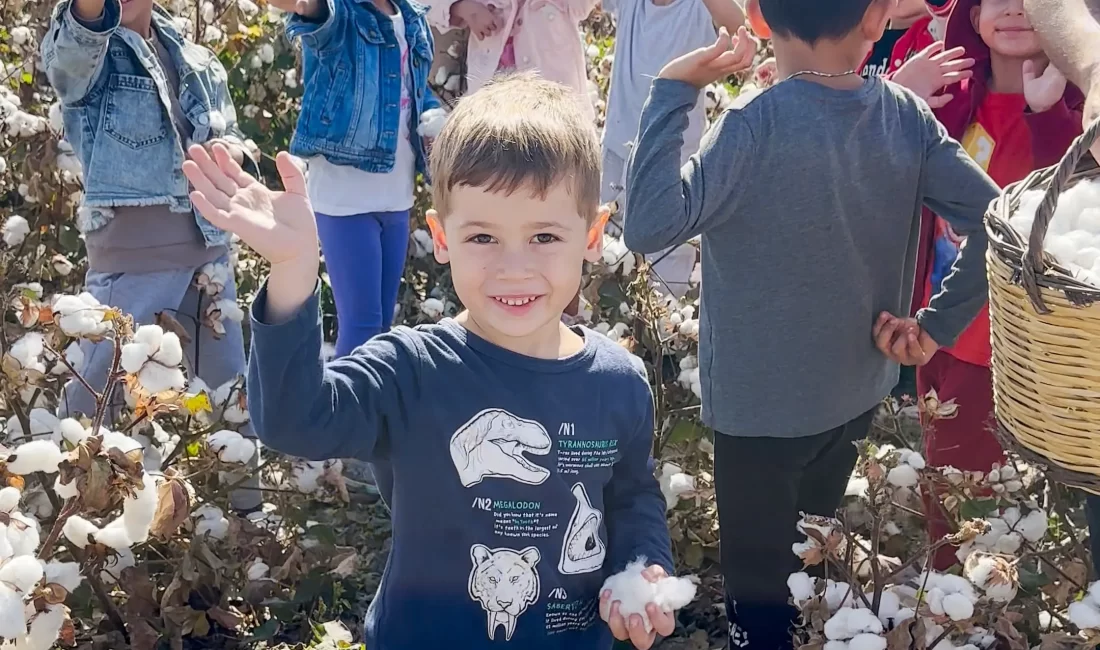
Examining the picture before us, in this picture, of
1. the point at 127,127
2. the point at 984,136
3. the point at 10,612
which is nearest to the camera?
the point at 10,612

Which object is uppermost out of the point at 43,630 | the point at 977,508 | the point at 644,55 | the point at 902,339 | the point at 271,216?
the point at 271,216

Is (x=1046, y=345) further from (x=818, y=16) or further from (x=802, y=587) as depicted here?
(x=818, y=16)

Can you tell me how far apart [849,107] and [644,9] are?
2.17m

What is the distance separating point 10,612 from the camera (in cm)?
138

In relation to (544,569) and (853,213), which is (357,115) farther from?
(544,569)

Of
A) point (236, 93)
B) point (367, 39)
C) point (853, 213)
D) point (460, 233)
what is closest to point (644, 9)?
point (367, 39)

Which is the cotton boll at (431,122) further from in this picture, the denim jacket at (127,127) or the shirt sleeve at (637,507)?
the shirt sleeve at (637,507)

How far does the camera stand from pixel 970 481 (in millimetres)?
2129

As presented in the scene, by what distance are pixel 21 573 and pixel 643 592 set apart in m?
0.79

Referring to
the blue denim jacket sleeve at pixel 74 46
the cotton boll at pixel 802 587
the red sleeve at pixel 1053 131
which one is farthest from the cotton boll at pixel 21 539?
the red sleeve at pixel 1053 131

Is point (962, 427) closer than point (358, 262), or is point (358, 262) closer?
point (962, 427)

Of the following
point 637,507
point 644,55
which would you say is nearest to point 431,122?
point 644,55

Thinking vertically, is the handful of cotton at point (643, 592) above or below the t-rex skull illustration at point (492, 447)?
below

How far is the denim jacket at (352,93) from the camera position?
2965 mm
